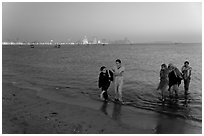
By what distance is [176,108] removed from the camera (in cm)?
1054

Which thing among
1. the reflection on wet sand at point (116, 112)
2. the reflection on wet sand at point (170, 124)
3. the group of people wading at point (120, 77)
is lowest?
the reflection on wet sand at point (170, 124)

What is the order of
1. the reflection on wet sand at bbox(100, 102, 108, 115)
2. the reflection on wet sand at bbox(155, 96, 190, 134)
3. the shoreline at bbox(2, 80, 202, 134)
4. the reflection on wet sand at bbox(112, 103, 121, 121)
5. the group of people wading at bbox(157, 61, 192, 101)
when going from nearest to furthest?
the shoreline at bbox(2, 80, 202, 134) < the reflection on wet sand at bbox(155, 96, 190, 134) < the reflection on wet sand at bbox(112, 103, 121, 121) < the reflection on wet sand at bbox(100, 102, 108, 115) < the group of people wading at bbox(157, 61, 192, 101)

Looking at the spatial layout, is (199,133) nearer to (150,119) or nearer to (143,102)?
(150,119)

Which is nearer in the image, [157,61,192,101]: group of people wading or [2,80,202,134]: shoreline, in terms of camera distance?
[2,80,202,134]: shoreline

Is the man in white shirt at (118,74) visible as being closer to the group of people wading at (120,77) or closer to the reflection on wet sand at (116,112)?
the group of people wading at (120,77)

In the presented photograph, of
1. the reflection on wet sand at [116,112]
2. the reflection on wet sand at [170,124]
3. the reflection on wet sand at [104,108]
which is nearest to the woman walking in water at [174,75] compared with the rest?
the reflection on wet sand at [170,124]

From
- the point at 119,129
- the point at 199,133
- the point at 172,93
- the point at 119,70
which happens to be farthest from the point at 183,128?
the point at 172,93

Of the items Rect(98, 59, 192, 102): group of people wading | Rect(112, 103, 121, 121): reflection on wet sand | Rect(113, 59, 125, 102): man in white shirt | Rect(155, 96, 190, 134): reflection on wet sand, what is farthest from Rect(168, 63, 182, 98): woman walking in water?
Rect(112, 103, 121, 121): reflection on wet sand

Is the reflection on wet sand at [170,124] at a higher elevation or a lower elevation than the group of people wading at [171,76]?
lower

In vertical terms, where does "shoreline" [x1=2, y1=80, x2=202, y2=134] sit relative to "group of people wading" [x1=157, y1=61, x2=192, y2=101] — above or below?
below

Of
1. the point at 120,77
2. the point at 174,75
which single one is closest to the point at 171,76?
the point at 174,75

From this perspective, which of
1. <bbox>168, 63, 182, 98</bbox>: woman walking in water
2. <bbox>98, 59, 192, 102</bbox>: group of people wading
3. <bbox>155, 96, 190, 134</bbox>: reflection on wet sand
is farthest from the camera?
<bbox>168, 63, 182, 98</bbox>: woman walking in water

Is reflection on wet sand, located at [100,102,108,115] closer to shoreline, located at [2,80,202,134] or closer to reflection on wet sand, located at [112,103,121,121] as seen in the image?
shoreline, located at [2,80,202,134]

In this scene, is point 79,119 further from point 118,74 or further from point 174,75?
point 174,75
